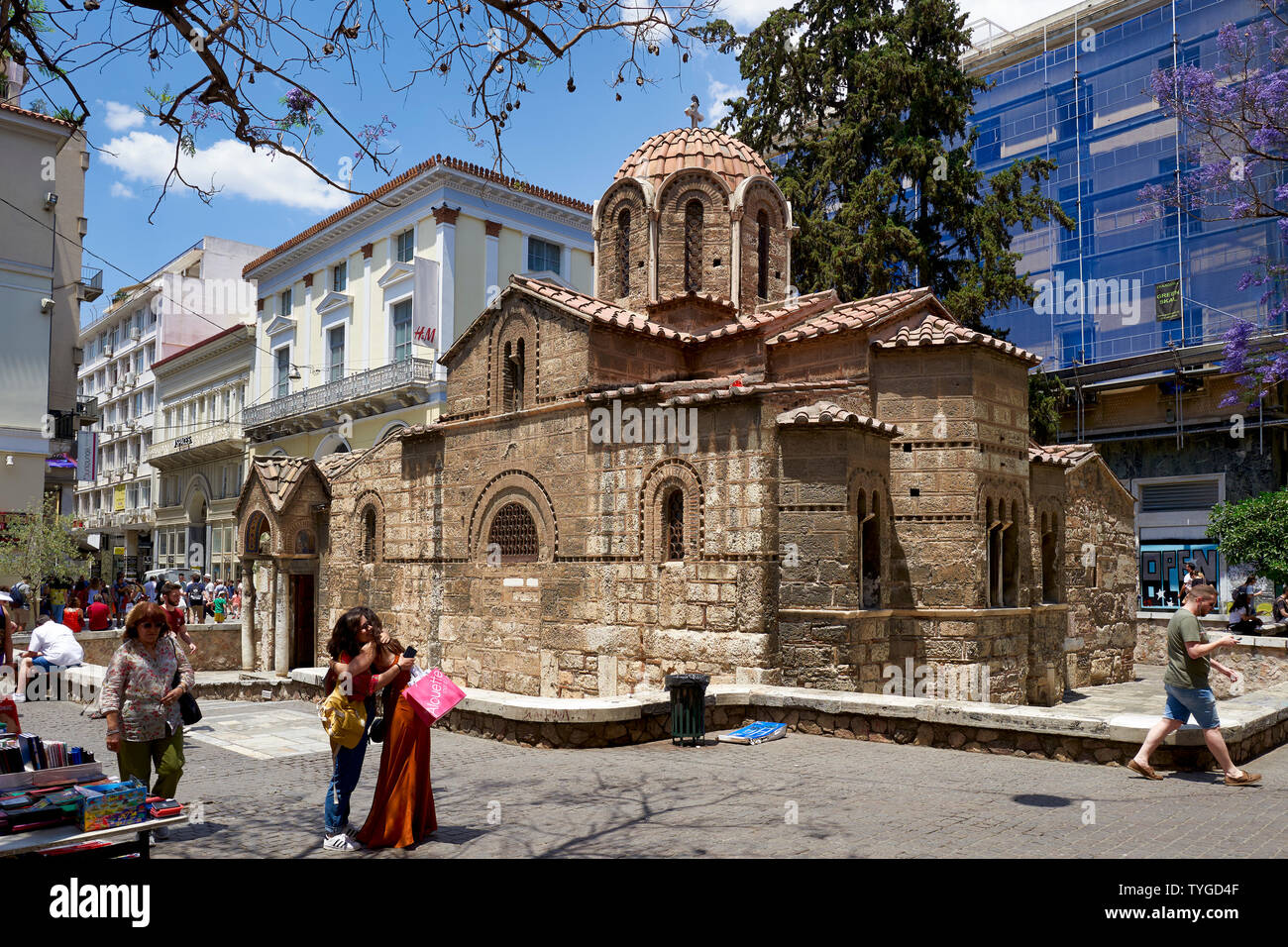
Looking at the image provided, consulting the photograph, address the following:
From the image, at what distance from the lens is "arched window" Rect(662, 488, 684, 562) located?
13.1 metres

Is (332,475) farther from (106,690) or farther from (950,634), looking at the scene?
(106,690)

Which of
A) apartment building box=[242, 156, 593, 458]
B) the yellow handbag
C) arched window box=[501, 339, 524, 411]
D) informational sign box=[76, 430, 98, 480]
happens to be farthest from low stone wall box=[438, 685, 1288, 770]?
informational sign box=[76, 430, 98, 480]

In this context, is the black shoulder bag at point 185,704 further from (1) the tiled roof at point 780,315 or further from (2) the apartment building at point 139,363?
(2) the apartment building at point 139,363

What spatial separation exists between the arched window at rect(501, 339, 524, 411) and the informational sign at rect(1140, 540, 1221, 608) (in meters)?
20.4

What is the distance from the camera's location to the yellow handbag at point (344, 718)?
5941mm

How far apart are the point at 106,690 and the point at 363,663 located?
5.75 ft

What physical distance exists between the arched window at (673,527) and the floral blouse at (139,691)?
7.54 m

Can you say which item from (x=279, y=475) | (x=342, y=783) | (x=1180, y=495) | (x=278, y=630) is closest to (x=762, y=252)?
(x=279, y=475)

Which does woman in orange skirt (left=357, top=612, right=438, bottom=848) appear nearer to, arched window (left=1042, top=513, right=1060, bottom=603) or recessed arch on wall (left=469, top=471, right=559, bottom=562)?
recessed arch on wall (left=469, top=471, right=559, bottom=562)

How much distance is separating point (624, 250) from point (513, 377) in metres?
3.40

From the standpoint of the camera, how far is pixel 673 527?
43.4ft

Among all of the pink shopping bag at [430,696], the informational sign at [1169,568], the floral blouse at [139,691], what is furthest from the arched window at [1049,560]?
the floral blouse at [139,691]

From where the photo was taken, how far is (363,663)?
6.04m
